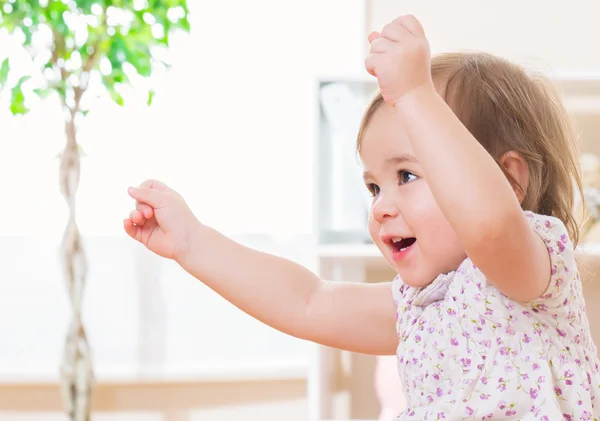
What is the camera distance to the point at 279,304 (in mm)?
1035

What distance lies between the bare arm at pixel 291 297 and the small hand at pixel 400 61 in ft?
1.25

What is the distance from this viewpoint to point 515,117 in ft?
2.91

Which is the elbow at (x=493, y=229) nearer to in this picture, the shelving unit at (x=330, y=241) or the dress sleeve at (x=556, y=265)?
the dress sleeve at (x=556, y=265)

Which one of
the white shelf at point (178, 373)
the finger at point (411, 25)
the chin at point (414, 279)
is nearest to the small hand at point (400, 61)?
the finger at point (411, 25)

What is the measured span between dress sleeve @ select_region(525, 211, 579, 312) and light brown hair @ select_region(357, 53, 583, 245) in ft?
0.24

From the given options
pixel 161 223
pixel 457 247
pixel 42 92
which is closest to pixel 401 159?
pixel 457 247

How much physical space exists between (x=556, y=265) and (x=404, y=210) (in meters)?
0.16

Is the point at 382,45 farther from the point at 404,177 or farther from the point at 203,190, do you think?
the point at 203,190

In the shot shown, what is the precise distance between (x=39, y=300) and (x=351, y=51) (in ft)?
3.95

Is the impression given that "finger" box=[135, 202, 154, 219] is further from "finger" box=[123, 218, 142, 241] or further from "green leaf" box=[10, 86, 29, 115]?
"green leaf" box=[10, 86, 29, 115]

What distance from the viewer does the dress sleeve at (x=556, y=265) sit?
0.79 m


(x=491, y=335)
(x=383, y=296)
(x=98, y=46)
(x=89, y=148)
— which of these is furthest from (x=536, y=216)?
(x=89, y=148)

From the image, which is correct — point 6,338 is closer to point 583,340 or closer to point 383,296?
point 383,296

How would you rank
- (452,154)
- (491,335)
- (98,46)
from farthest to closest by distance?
(98,46)
(491,335)
(452,154)
